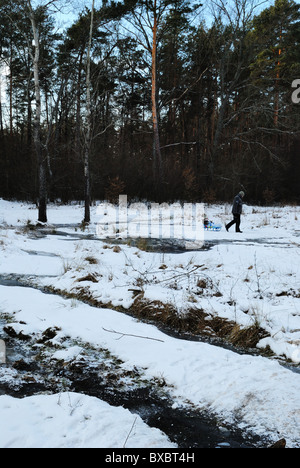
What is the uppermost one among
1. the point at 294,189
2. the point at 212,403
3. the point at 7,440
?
the point at 294,189

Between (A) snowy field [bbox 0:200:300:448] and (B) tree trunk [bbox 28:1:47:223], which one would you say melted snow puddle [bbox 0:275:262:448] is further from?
(B) tree trunk [bbox 28:1:47:223]

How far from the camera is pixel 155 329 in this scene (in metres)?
4.27

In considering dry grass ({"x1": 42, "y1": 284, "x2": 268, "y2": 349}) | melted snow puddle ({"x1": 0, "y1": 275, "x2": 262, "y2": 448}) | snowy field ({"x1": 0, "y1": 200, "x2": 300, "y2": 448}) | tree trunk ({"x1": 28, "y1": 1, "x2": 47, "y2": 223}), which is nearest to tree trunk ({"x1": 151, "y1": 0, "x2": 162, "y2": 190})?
tree trunk ({"x1": 28, "y1": 1, "x2": 47, "y2": 223})

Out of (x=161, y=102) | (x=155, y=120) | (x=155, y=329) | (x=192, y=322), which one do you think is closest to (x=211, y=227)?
(x=192, y=322)

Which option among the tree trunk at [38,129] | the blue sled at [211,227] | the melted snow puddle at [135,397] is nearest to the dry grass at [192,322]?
the melted snow puddle at [135,397]

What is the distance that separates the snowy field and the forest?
328 inches

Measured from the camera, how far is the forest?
19359 millimetres

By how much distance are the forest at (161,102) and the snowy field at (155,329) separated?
8.33 meters

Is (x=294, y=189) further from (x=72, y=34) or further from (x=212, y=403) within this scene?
(x=212, y=403)

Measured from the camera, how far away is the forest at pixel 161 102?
19.4m

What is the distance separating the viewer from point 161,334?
409cm

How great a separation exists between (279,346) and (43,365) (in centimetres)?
253

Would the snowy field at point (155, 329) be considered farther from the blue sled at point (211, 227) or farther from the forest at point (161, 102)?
the forest at point (161, 102)
